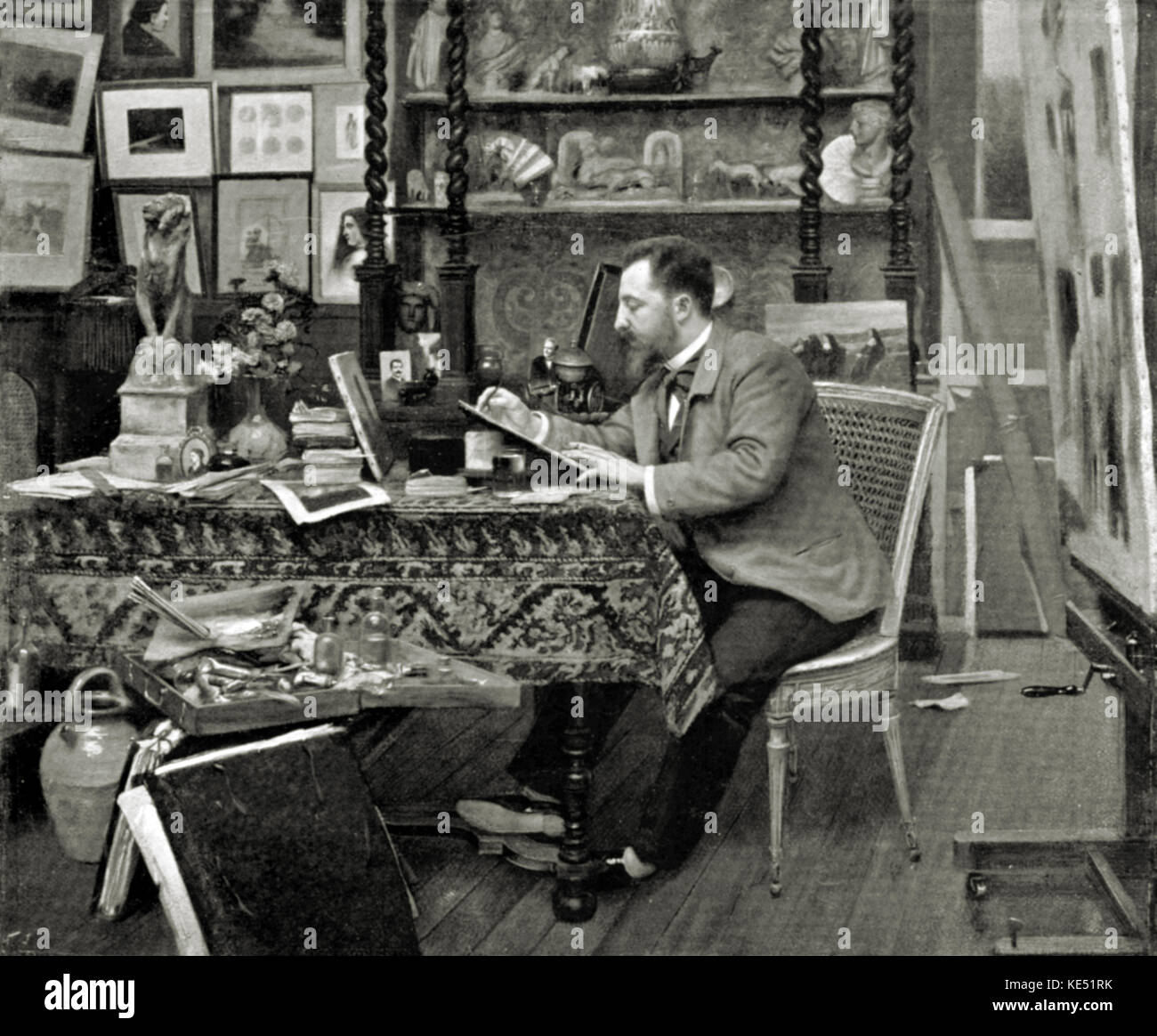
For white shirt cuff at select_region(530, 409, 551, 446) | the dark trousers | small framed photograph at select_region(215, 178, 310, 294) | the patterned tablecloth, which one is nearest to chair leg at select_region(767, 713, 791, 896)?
the dark trousers

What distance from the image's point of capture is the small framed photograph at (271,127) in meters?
5.54

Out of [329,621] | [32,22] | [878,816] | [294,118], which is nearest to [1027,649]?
[878,816]

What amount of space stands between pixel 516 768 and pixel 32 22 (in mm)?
2912

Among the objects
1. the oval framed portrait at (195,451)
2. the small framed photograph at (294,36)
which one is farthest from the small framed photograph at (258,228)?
the oval framed portrait at (195,451)

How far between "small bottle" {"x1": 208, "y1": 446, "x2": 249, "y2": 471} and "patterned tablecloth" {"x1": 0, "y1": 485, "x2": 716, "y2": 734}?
0.93ft

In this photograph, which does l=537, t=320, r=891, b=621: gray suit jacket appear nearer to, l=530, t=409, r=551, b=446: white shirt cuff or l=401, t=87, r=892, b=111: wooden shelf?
l=530, t=409, r=551, b=446: white shirt cuff

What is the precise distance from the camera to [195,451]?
3.75m

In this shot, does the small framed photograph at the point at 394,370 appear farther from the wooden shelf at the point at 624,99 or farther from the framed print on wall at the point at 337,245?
the wooden shelf at the point at 624,99

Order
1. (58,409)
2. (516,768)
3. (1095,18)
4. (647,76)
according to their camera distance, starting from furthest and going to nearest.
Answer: (647,76), (58,409), (516,768), (1095,18)

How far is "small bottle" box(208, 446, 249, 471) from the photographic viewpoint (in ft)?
12.5

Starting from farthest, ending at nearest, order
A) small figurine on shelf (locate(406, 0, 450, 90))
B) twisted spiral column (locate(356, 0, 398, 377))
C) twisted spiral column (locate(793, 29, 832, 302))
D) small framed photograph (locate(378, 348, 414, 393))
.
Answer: small figurine on shelf (locate(406, 0, 450, 90)) → twisted spiral column (locate(793, 29, 832, 302)) → twisted spiral column (locate(356, 0, 398, 377)) → small framed photograph (locate(378, 348, 414, 393))

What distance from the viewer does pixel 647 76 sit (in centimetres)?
527
